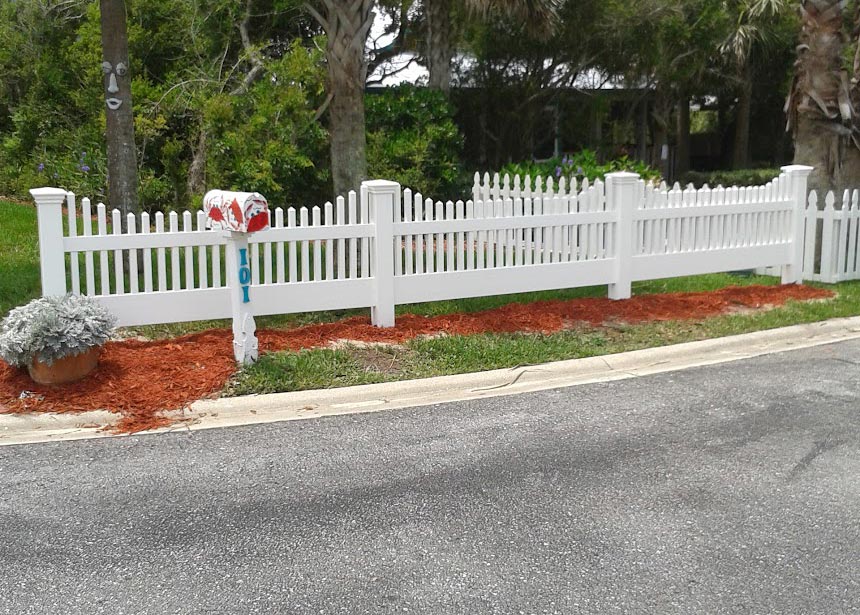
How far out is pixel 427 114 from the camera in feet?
53.6

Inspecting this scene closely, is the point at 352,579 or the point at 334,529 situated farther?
the point at 334,529

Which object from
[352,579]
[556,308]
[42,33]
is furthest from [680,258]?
[42,33]

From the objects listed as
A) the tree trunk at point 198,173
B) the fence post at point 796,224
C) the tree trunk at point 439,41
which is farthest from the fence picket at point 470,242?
the tree trunk at point 439,41

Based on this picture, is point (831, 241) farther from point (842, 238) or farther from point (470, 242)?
point (470, 242)

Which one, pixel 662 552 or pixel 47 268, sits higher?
pixel 47 268

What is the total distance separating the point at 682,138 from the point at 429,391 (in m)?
22.6

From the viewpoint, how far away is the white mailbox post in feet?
22.4

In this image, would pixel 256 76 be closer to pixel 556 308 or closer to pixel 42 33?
pixel 42 33

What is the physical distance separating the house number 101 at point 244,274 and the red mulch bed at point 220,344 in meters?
0.54

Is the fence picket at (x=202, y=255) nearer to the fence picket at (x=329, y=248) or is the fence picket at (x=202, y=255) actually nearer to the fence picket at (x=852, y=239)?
Result: the fence picket at (x=329, y=248)

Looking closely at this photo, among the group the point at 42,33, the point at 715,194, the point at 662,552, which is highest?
the point at 42,33

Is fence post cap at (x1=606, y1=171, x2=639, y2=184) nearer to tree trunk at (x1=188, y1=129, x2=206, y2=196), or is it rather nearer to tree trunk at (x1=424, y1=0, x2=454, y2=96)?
tree trunk at (x1=188, y1=129, x2=206, y2=196)

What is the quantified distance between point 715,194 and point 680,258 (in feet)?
3.06

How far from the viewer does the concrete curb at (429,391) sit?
616 cm
